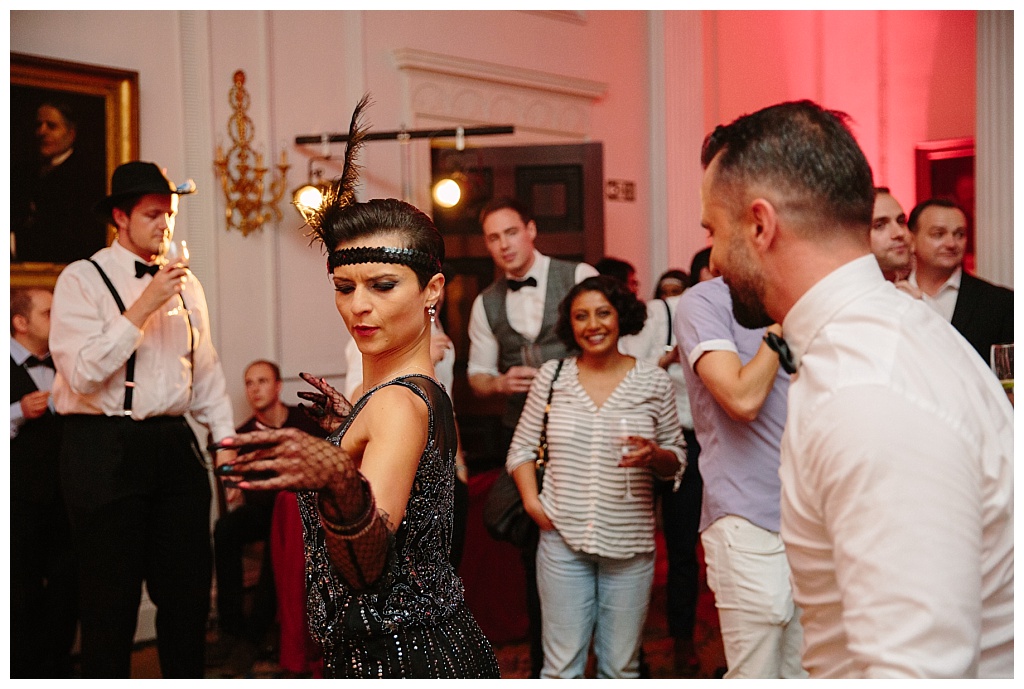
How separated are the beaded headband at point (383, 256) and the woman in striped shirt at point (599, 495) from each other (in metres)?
1.63

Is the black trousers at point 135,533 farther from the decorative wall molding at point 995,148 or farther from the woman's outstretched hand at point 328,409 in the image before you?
the decorative wall molding at point 995,148

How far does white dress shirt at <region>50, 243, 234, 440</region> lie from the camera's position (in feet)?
10.2

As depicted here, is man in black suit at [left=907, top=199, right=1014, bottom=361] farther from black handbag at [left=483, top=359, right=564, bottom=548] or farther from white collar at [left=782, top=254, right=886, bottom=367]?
white collar at [left=782, top=254, right=886, bottom=367]

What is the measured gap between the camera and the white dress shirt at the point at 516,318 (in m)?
4.26

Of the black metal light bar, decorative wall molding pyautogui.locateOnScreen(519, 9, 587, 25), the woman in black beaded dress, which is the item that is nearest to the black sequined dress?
the woman in black beaded dress

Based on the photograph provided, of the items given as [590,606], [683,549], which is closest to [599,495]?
[590,606]

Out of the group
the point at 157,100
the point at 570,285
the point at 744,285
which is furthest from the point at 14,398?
the point at 744,285

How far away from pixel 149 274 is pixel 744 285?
8.34 feet

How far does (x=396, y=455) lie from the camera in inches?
57.2

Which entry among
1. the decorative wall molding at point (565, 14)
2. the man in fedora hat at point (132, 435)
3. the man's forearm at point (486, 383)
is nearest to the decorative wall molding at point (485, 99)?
the decorative wall molding at point (565, 14)

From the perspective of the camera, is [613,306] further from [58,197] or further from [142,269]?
[58,197]

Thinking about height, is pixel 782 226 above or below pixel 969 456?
above

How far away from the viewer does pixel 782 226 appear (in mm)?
1334

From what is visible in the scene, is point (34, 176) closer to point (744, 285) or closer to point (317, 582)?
point (317, 582)
